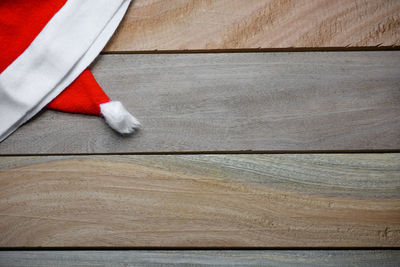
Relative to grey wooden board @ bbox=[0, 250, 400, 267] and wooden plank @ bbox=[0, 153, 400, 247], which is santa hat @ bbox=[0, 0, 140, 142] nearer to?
wooden plank @ bbox=[0, 153, 400, 247]

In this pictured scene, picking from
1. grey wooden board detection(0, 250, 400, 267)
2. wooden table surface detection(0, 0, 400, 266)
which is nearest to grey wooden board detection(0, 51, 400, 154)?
wooden table surface detection(0, 0, 400, 266)

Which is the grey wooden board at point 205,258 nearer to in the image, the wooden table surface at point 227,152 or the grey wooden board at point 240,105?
the wooden table surface at point 227,152

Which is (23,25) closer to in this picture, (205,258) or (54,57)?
(54,57)

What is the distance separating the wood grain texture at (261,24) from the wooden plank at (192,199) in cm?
18

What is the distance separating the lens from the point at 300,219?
499mm

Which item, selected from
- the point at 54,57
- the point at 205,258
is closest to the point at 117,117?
the point at 54,57

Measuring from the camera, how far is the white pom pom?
474 millimetres

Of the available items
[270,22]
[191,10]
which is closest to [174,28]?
[191,10]

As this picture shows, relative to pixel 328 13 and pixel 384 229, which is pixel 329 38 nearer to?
pixel 328 13

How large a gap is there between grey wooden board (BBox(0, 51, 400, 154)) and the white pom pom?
0.07ft

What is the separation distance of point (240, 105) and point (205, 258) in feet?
0.82

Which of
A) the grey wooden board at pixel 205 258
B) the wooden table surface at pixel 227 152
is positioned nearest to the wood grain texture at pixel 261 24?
the wooden table surface at pixel 227 152

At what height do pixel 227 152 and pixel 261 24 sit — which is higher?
pixel 261 24

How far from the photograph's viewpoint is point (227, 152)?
1.64 feet
